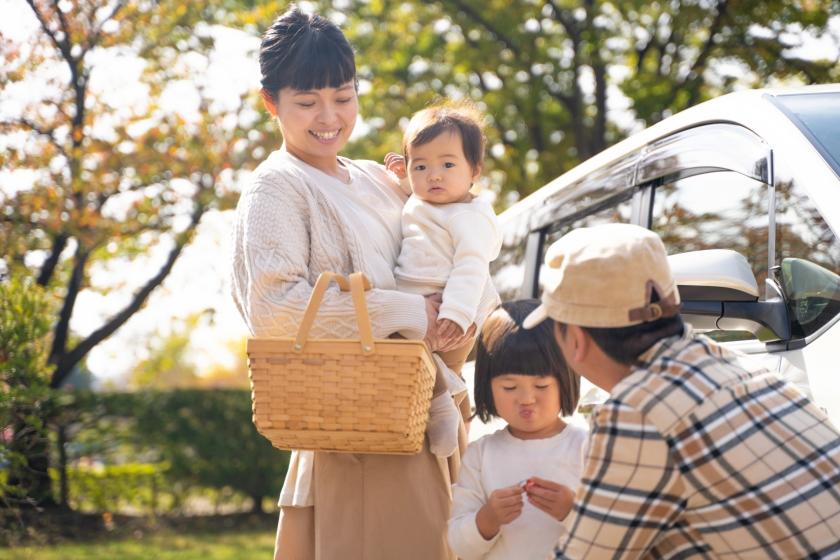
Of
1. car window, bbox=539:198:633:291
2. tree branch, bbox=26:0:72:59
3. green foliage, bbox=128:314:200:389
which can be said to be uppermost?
tree branch, bbox=26:0:72:59

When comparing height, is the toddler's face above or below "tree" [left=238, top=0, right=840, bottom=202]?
below

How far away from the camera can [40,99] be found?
1116 cm

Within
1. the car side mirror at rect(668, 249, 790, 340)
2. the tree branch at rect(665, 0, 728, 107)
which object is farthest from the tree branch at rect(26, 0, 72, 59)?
the car side mirror at rect(668, 249, 790, 340)

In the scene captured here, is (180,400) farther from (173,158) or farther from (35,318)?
(35,318)

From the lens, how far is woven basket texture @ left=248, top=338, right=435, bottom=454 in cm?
282

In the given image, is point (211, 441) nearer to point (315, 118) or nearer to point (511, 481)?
point (315, 118)

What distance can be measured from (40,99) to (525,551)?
940 cm

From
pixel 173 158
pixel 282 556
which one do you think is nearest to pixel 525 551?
pixel 282 556

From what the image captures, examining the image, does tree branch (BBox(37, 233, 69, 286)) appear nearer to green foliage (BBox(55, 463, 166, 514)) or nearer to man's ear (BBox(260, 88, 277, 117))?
green foliage (BBox(55, 463, 166, 514))

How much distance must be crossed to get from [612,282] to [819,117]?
1.25 meters

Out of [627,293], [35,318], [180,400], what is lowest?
[180,400]

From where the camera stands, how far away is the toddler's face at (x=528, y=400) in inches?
121

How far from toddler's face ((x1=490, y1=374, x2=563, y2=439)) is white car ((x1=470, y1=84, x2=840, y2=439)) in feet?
1.43

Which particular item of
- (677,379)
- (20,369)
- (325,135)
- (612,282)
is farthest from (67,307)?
(677,379)
